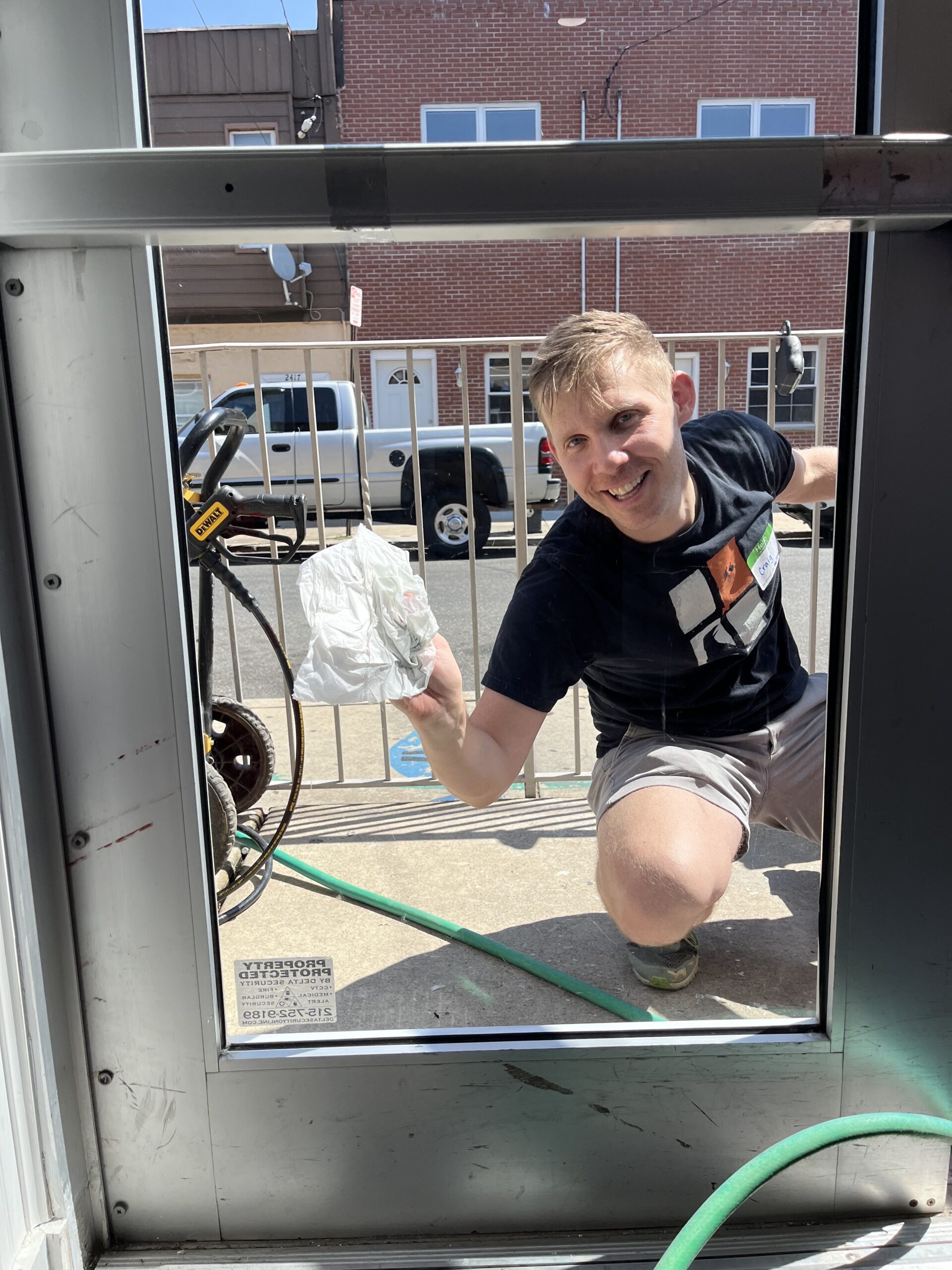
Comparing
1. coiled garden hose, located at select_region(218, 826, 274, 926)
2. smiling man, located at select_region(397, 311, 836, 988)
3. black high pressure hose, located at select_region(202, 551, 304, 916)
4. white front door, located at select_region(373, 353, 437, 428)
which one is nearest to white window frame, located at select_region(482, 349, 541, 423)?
white front door, located at select_region(373, 353, 437, 428)

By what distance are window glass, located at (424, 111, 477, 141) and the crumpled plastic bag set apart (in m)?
0.58

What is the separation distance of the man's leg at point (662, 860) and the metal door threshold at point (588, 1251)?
1.53ft

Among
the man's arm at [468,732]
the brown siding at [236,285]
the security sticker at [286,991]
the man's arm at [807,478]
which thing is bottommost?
the security sticker at [286,991]

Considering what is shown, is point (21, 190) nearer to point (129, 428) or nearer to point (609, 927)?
point (129, 428)

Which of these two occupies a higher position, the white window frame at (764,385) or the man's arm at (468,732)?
the white window frame at (764,385)

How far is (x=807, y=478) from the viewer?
192 centimetres

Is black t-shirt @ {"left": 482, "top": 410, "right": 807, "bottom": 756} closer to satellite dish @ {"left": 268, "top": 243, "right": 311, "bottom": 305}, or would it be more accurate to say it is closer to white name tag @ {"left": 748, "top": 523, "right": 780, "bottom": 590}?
white name tag @ {"left": 748, "top": 523, "right": 780, "bottom": 590}

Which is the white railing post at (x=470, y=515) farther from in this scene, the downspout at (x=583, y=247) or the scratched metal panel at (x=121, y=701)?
the scratched metal panel at (x=121, y=701)

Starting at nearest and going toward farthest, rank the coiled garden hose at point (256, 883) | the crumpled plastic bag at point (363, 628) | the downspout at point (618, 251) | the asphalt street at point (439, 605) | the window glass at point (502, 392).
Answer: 1. the downspout at point (618, 251)
2. the crumpled plastic bag at point (363, 628)
3. the coiled garden hose at point (256, 883)
4. the window glass at point (502, 392)
5. the asphalt street at point (439, 605)

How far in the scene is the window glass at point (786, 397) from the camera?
149 centimetres

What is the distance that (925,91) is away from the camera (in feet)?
3.62

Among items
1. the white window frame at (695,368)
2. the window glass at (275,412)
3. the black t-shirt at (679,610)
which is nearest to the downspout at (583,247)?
the white window frame at (695,368)

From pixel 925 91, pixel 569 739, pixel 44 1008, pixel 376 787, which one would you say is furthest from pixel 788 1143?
pixel 569 739

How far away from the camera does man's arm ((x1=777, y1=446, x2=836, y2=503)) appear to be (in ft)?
6.26
